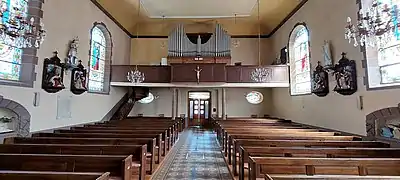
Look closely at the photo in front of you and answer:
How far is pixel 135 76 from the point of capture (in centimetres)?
1030

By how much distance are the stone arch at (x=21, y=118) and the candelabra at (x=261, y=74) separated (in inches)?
305

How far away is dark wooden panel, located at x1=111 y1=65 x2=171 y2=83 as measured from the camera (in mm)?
10586

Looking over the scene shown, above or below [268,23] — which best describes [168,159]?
below

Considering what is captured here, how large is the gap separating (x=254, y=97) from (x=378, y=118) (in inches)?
340

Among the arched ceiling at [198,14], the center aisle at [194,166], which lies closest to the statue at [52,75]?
the center aisle at [194,166]

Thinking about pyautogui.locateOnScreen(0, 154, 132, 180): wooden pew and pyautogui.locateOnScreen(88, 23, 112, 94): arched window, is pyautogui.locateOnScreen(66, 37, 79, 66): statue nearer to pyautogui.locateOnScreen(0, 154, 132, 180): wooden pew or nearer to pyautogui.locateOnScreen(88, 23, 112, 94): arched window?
pyautogui.locateOnScreen(88, 23, 112, 94): arched window

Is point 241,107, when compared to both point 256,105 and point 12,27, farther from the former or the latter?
point 12,27

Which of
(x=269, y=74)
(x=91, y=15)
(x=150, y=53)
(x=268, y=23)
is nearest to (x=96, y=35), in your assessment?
(x=91, y=15)

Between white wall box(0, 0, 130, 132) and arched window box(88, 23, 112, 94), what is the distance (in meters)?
0.31

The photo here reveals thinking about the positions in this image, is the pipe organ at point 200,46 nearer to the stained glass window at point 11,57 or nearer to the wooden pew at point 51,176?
the stained glass window at point 11,57

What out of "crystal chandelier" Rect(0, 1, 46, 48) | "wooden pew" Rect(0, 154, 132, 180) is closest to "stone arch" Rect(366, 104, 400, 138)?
"wooden pew" Rect(0, 154, 132, 180)

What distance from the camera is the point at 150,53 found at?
13.8 m

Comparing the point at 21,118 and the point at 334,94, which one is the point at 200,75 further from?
the point at 21,118

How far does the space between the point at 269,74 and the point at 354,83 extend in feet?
15.4
